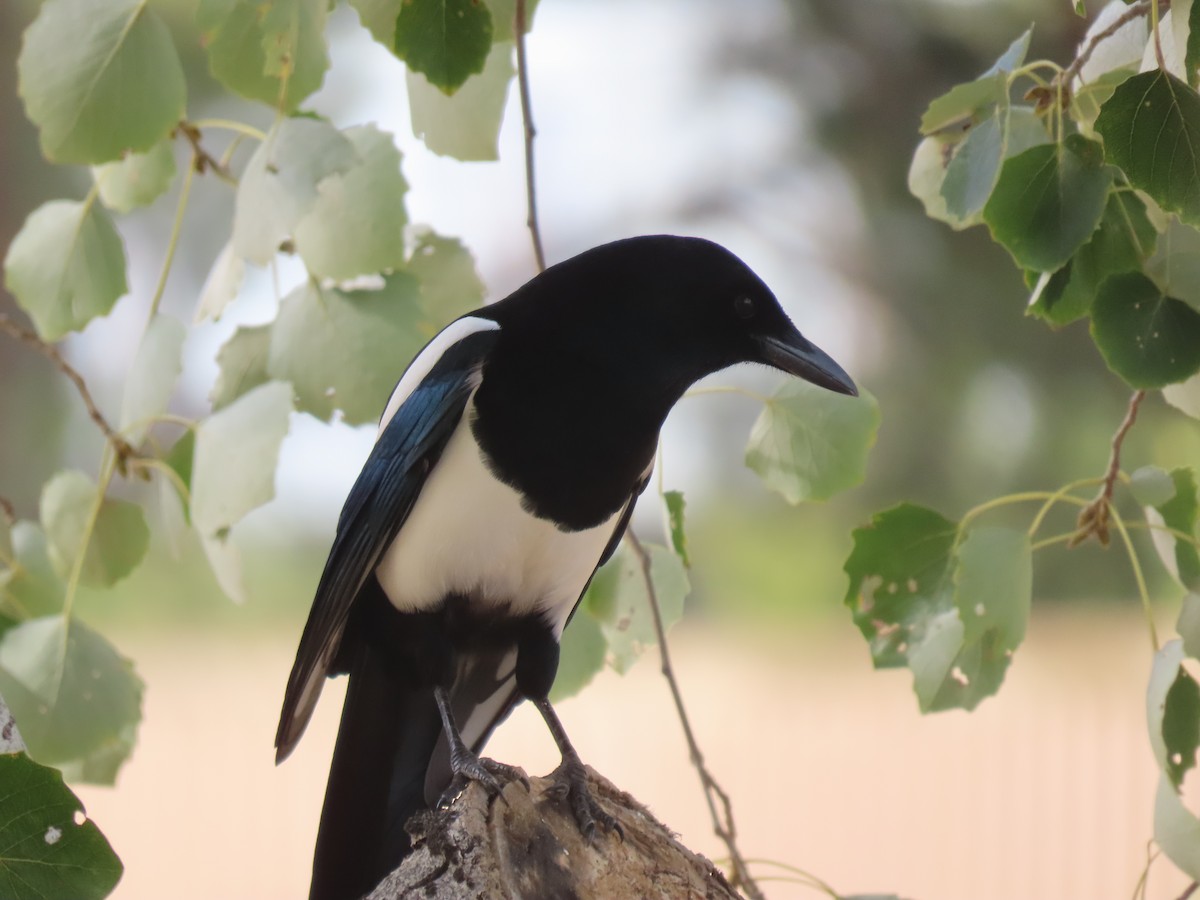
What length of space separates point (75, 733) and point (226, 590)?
186 mm

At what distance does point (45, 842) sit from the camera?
50 centimetres

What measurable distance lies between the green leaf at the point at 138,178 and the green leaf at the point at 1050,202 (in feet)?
1.98

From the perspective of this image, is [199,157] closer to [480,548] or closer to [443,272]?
[443,272]

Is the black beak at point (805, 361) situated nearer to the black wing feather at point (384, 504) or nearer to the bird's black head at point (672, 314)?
the bird's black head at point (672, 314)

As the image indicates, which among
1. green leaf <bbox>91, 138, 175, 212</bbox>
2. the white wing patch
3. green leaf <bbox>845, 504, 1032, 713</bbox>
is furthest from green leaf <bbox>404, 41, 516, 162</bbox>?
green leaf <bbox>845, 504, 1032, 713</bbox>

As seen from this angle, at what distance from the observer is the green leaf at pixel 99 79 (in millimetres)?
812

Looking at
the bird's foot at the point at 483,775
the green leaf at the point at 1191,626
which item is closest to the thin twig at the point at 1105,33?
the green leaf at the point at 1191,626

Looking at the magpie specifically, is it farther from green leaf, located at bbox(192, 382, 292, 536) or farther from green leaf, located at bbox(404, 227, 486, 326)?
green leaf, located at bbox(192, 382, 292, 536)

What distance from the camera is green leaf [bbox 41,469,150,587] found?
1010mm

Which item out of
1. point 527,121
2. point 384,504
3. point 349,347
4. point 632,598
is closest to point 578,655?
point 632,598

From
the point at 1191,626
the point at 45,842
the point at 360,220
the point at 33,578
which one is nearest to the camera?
the point at 45,842

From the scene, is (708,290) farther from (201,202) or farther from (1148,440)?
(201,202)

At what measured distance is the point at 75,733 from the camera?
929 millimetres

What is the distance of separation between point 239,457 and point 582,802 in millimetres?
283
